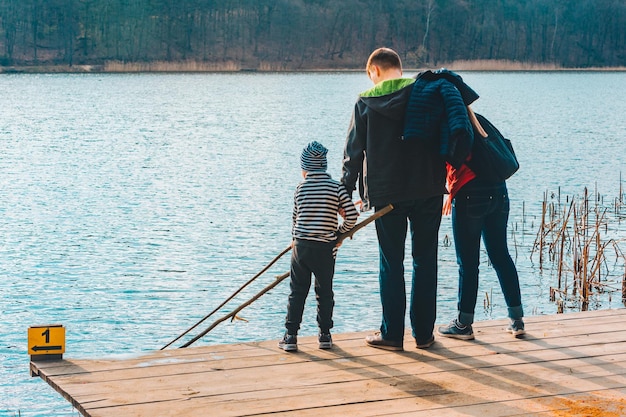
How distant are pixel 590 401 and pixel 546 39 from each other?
102488 millimetres

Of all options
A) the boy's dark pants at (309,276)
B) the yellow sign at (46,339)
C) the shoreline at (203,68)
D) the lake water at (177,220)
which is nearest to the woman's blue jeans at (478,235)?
the boy's dark pants at (309,276)

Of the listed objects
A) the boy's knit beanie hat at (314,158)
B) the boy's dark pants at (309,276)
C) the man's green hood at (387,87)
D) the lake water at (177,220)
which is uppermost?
the man's green hood at (387,87)

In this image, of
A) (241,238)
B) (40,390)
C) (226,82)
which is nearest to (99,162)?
(241,238)

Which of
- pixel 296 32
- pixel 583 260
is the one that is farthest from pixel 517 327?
pixel 296 32

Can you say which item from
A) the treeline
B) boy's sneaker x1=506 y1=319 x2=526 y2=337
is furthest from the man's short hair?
the treeline

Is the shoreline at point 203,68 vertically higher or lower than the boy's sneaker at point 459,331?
higher

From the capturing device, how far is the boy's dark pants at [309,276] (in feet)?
18.4

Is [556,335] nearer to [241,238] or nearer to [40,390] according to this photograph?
[40,390]

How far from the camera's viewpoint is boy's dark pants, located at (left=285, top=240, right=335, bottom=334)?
5.61m

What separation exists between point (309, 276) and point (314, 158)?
0.74m

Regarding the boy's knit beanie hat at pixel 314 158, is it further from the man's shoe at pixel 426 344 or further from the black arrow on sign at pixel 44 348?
the black arrow on sign at pixel 44 348

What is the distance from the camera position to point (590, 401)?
474 cm

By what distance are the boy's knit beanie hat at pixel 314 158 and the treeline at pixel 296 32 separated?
87.8 metres

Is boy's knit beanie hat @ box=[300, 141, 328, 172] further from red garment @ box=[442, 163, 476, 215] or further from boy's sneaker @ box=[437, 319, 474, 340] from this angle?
boy's sneaker @ box=[437, 319, 474, 340]
